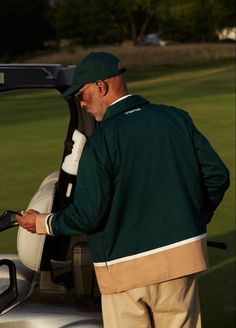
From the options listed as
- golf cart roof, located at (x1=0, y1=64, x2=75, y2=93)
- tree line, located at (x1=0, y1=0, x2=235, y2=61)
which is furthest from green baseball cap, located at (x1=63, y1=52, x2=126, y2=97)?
tree line, located at (x1=0, y1=0, x2=235, y2=61)

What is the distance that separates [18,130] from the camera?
1758 cm

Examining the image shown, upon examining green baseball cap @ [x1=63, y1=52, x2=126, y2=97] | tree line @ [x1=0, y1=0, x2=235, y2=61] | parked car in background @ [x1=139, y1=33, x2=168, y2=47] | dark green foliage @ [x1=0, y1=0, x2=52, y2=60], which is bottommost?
parked car in background @ [x1=139, y1=33, x2=168, y2=47]

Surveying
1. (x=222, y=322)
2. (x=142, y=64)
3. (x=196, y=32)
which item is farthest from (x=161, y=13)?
(x=222, y=322)

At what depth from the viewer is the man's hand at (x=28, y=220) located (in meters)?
3.24

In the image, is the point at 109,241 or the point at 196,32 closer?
the point at 109,241

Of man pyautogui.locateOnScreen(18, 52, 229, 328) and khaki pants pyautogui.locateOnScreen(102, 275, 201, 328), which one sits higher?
man pyautogui.locateOnScreen(18, 52, 229, 328)

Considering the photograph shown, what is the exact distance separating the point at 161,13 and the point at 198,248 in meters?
75.5

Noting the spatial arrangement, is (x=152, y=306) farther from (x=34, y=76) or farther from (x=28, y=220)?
(x=34, y=76)

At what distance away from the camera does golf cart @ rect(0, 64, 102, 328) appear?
3.36 meters

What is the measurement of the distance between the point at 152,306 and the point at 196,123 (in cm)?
1575

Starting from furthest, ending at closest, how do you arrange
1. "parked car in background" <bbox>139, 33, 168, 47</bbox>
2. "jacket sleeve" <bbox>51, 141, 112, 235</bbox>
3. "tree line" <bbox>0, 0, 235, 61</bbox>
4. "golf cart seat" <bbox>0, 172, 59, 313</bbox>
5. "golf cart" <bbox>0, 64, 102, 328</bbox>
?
1. "parked car in background" <bbox>139, 33, 168, 47</bbox>
2. "tree line" <bbox>0, 0, 235, 61</bbox>
3. "golf cart seat" <bbox>0, 172, 59, 313</bbox>
4. "golf cart" <bbox>0, 64, 102, 328</bbox>
5. "jacket sleeve" <bbox>51, 141, 112, 235</bbox>

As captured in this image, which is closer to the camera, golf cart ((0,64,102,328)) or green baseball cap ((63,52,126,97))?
green baseball cap ((63,52,126,97))

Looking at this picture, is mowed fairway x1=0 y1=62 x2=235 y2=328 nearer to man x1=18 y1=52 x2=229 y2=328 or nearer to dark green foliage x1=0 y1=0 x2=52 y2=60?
man x1=18 y1=52 x2=229 y2=328

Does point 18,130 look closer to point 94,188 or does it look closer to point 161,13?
point 94,188
